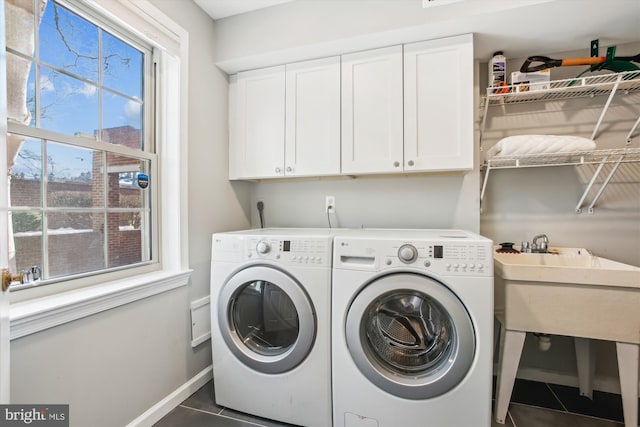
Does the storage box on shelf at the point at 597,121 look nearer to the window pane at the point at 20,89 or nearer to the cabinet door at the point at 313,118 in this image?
the cabinet door at the point at 313,118

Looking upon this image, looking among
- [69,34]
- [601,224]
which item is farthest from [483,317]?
[69,34]

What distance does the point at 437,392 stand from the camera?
129 cm

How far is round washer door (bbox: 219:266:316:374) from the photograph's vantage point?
1.46 m

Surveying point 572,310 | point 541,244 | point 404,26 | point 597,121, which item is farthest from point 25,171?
point 597,121

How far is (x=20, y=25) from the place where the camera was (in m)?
1.14

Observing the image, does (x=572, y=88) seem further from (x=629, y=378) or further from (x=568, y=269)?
(x=629, y=378)

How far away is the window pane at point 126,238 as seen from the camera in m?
1.50

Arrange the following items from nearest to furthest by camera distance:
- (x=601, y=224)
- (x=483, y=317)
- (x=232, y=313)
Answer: (x=483, y=317) → (x=232, y=313) → (x=601, y=224)

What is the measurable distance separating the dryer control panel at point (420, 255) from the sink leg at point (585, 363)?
1.05 m

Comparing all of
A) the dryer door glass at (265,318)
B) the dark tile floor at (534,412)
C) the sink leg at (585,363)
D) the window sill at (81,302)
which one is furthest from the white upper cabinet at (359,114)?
the dark tile floor at (534,412)

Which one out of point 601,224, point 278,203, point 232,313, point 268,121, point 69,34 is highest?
point 69,34

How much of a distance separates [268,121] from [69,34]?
1.07m

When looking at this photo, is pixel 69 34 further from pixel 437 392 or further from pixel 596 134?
pixel 596 134

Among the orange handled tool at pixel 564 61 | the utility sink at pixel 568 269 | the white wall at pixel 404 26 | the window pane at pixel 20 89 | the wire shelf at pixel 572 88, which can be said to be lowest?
the utility sink at pixel 568 269
